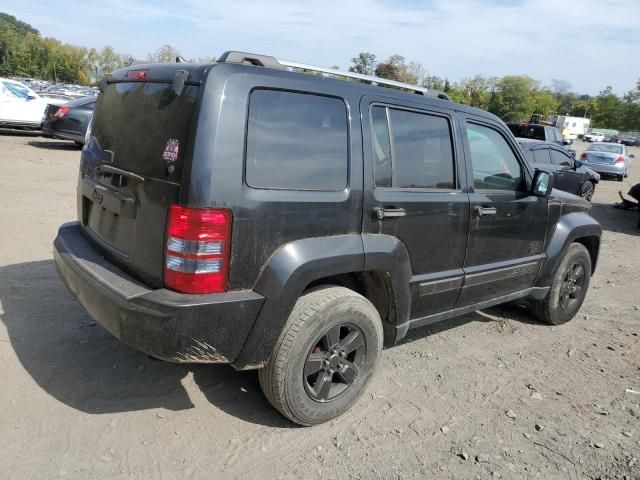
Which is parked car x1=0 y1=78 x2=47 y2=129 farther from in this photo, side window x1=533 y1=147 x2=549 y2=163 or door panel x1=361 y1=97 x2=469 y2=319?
door panel x1=361 y1=97 x2=469 y2=319

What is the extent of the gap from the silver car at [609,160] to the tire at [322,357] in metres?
20.2

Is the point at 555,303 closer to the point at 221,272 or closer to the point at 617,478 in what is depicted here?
the point at 617,478

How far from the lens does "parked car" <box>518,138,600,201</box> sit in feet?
36.8

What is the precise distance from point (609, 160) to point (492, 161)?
19032 mm

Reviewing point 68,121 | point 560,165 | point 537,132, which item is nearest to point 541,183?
point 560,165

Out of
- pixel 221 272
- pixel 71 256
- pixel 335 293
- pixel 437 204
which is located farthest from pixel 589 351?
pixel 71 256

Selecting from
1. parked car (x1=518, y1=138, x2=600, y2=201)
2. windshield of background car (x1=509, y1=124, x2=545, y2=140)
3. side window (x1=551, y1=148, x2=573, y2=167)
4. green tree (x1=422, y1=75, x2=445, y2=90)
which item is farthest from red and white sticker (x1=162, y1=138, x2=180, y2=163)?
green tree (x1=422, y1=75, x2=445, y2=90)

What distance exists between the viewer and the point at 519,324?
16.8 feet

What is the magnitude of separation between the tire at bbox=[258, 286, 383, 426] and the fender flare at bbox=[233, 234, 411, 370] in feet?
0.31

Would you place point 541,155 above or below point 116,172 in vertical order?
above

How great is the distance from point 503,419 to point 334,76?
2447mm

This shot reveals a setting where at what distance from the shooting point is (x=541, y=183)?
426cm

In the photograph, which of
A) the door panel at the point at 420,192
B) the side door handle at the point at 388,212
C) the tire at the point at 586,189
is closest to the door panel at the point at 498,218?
the door panel at the point at 420,192

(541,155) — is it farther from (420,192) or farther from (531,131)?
(420,192)
